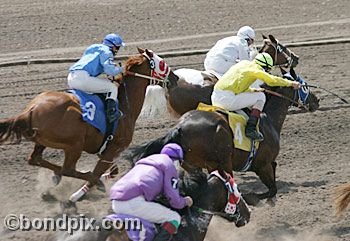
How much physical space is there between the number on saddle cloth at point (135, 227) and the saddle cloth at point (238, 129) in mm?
2777

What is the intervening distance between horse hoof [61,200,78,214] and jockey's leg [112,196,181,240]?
102 inches

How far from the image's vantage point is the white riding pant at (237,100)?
9.94m

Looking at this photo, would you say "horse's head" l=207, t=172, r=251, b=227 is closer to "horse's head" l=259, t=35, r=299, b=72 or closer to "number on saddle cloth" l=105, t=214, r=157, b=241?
"number on saddle cloth" l=105, t=214, r=157, b=241

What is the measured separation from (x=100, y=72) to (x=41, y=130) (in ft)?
3.81

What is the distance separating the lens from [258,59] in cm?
1059

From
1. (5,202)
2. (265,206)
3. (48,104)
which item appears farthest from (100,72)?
(265,206)

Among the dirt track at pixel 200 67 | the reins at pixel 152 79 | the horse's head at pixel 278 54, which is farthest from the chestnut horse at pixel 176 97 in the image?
the dirt track at pixel 200 67

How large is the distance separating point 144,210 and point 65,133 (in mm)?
2780

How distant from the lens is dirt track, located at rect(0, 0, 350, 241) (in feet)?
31.6

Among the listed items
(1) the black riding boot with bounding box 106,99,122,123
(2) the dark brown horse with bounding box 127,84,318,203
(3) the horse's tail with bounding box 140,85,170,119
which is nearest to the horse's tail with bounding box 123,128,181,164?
(2) the dark brown horse with bounding box 127,84,318,203

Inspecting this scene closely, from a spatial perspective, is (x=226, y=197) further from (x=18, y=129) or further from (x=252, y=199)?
(x=18, y=129)

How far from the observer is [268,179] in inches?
392

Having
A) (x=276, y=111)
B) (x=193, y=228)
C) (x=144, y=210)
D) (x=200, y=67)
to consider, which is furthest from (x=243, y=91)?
(x=200, y=67)

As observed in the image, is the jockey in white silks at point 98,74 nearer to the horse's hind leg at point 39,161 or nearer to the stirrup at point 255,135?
the horse's hind leg at point 39,161
